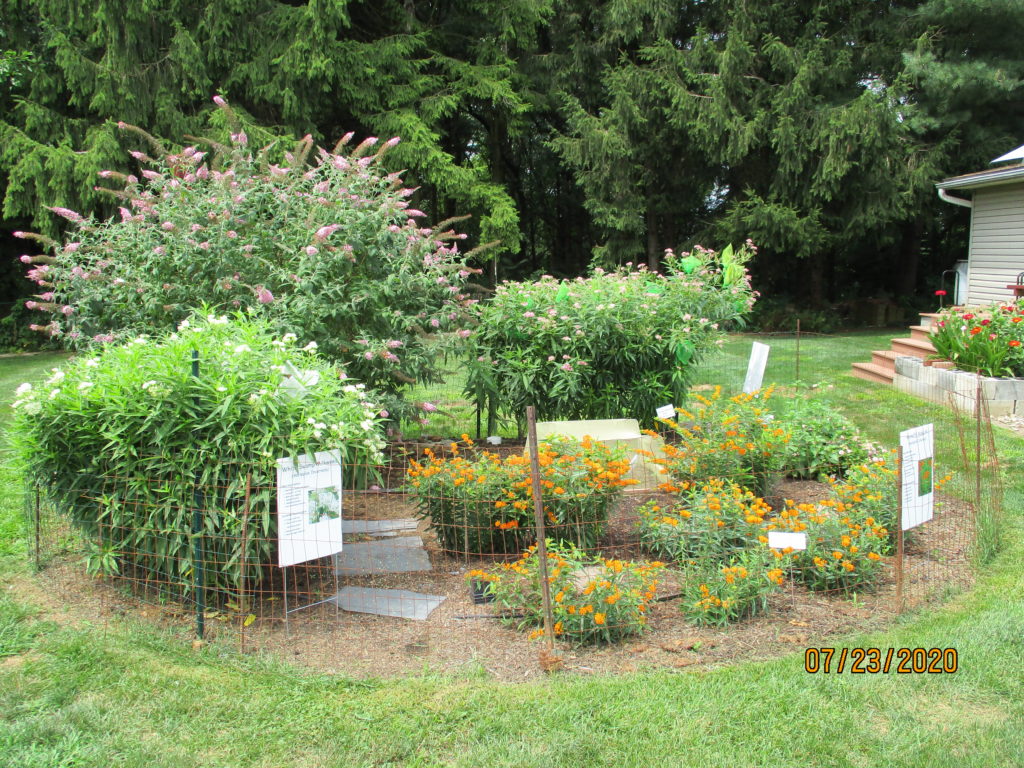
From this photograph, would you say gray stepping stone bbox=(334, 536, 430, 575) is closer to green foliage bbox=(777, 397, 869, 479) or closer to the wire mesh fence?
the wire mesh fence

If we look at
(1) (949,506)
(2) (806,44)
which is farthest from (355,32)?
(1) (949,506)

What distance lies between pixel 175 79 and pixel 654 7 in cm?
1016

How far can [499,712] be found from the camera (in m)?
3.06

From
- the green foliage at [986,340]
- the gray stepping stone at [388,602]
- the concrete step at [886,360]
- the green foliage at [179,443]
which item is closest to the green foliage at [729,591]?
the gray stepping stone at [388,602]

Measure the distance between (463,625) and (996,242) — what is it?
1307cm

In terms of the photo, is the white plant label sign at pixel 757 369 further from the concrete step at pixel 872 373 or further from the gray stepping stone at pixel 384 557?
the concrete step at pixel 872 373

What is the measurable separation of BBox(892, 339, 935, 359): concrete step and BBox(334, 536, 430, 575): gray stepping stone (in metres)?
7.81

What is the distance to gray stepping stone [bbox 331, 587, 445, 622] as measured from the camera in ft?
13.3

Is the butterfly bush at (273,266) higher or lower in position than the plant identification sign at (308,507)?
higher

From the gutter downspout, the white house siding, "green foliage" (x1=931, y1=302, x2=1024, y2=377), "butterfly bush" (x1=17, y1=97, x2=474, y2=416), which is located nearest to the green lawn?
"butterfly bush" (x1=17, y1=97, x2=474, y2=416)

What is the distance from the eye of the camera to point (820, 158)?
16500mm

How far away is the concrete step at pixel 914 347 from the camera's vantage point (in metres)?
10.3

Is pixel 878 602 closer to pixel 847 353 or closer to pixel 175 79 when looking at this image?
pixel 847 353
